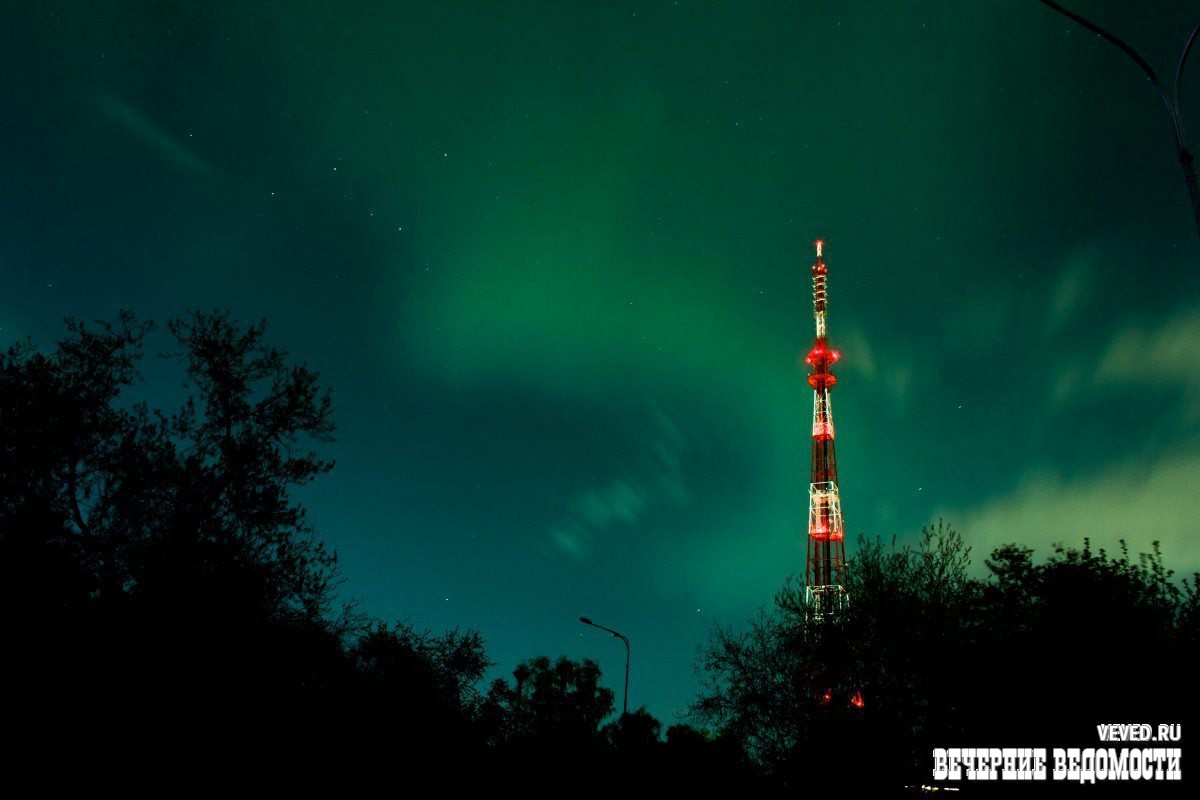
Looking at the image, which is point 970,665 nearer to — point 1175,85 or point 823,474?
point 1175,85

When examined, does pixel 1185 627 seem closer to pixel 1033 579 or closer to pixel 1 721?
pixel 1033 579

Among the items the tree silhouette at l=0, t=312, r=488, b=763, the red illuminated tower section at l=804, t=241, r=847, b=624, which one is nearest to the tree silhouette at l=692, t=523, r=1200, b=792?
the tree silhouette at l=0, t=312, r=488, b=763

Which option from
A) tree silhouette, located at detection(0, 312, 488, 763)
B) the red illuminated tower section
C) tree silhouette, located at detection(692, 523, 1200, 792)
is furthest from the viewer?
the red illuminated tower section

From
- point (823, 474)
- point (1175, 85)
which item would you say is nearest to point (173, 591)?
point (1175, 85)

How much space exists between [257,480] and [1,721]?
6117mm

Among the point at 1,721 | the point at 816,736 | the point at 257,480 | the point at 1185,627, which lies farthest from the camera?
the point at 816,736

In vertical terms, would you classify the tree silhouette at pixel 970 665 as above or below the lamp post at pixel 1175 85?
below

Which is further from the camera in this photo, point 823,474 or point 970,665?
point 823,474

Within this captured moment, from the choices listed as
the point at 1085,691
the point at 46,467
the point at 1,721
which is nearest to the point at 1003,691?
the point at 1085,691

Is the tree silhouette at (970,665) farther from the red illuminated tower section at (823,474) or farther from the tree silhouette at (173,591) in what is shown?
the red illuminated tower section at (823,474)

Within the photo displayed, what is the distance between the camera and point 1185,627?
19641mm

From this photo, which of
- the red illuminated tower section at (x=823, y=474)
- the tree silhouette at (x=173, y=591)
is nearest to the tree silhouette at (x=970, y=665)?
the tree silhouette at (x=173, y=591)

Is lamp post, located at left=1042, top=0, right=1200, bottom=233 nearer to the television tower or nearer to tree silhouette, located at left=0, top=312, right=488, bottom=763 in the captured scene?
tree silhouette, located at left=0, top=312, right=488, bottom=763

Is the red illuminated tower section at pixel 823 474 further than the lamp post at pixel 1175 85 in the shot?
Yes
